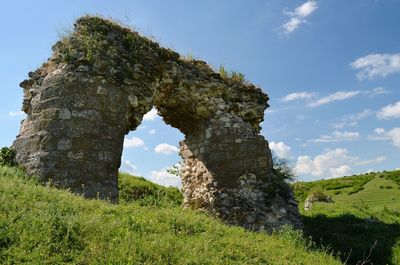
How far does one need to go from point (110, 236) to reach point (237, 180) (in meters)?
Answer: 5.27

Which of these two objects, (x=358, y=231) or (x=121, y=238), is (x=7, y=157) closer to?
(x=121, y=238)

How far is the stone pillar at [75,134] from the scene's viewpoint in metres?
7.82

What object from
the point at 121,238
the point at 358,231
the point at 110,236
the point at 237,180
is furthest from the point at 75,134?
the point at 358,231

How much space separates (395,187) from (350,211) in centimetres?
994

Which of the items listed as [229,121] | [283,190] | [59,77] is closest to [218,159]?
[229,121]

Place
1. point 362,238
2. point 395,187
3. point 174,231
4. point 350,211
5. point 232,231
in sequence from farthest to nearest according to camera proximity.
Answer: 1. point 395,187
2. point 350,211
3. point 362,238
4. point 232,231
5. point 174,231

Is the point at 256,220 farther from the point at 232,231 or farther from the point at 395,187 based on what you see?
the point at 395,187

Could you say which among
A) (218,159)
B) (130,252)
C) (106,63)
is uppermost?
(106,63)

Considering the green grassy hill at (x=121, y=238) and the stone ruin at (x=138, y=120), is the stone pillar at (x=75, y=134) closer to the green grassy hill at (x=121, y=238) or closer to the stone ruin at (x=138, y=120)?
the stone ruin at (x=138, y=120)

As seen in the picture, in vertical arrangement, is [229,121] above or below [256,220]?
above

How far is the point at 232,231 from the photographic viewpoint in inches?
280

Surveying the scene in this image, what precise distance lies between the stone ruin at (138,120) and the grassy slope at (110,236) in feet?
3.90

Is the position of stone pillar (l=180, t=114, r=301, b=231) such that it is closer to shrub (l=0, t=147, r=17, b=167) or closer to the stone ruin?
the stone ruin

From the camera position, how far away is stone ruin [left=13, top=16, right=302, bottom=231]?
26.3 ft
